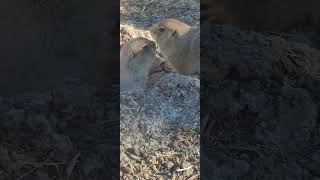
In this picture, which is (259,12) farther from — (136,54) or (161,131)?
(161,131)

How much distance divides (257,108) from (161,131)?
46 cm

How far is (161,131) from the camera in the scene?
2.75 m

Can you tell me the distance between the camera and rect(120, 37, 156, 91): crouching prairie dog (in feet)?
9.13

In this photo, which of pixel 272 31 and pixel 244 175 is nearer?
pixel 244 175

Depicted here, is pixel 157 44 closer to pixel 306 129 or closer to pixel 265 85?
pixel 265 85

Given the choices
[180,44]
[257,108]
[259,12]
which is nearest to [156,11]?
[180,44]

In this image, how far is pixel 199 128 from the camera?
2.73 metres

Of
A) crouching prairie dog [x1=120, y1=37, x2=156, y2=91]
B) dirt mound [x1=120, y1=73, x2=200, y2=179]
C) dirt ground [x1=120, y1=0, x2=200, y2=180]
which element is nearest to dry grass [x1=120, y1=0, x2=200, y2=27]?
dirt ground [x1=120, y1=0, x2=200, y2=180]
